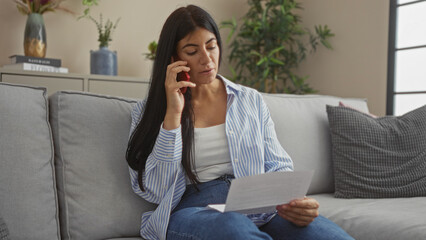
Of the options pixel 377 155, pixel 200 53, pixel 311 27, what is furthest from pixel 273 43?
pixel 200 53

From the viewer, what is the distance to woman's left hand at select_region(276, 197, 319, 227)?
3.95ft

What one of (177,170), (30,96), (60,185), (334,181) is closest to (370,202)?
(334,181)

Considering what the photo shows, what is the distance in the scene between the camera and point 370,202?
1.82 metres

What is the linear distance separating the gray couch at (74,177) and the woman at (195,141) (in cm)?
9

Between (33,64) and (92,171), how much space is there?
1.75m

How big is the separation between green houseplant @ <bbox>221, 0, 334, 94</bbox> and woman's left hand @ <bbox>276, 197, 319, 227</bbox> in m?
2.50

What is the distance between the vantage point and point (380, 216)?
5.19 ft

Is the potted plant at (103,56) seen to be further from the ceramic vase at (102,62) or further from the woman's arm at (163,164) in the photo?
→ the woman's arm at (163,164)

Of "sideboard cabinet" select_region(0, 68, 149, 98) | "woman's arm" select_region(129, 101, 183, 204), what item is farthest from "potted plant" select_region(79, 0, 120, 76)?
"woman's arm" select_region(129, 101, 183, 204)

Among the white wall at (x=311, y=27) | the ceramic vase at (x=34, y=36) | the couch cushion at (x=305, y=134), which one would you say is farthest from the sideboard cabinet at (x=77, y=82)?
the couch cushion at (x=305, y=134)

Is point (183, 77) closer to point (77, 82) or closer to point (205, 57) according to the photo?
point (205, 57)

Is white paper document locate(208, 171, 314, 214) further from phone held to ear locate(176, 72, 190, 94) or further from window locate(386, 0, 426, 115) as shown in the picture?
window locate(386, 0, 426, 115)

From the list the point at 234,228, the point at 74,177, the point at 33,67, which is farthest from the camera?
the point at 33,67

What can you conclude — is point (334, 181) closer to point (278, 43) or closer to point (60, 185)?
point (60, 185)
